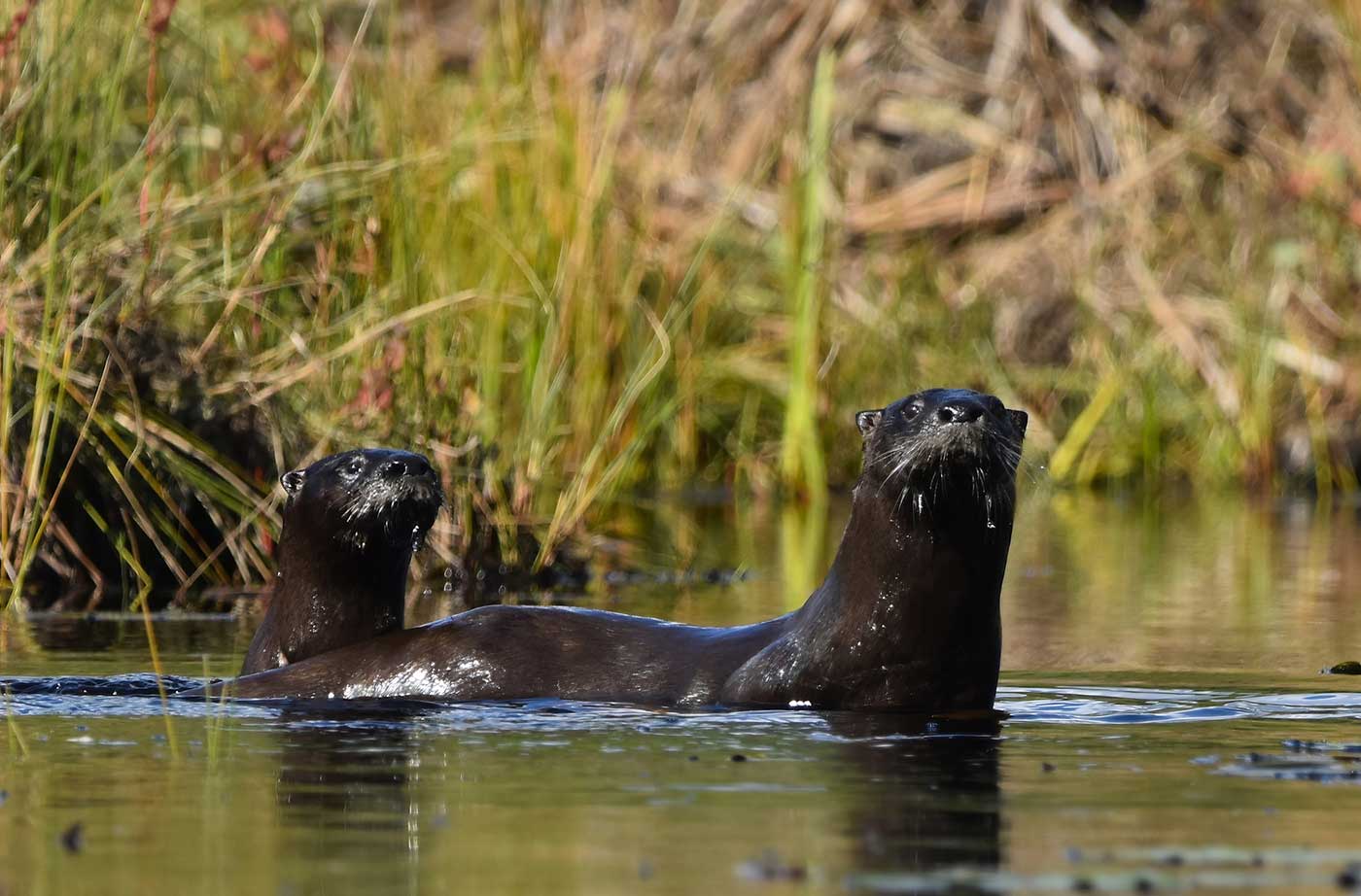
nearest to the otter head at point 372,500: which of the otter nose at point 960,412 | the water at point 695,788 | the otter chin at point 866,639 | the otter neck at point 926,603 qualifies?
the otter chin at point 866,639

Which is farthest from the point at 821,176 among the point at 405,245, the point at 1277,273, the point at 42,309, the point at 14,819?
the point at 14,819

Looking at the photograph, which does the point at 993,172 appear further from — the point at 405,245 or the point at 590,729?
the point at 590,729

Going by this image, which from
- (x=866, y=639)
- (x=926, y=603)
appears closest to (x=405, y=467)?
(x=866, y=639)

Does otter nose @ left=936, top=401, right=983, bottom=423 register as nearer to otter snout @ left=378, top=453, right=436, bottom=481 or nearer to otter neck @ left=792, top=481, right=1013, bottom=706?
otter neck @ left=792, top=481, right=1013, bottom=706

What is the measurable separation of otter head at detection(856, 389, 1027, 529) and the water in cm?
54

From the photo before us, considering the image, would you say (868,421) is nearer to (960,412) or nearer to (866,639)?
(960,412)

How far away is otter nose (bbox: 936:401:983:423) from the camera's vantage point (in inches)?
224

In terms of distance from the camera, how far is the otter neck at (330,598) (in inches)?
252

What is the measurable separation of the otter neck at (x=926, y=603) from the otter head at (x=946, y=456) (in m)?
0.01

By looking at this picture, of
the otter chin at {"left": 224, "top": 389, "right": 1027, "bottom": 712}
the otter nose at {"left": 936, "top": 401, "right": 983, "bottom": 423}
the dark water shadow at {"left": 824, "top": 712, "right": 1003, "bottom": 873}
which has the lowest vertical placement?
the dark water shadow at {"left": 824, "top": 712, "right": 1003, "bottom": 873}

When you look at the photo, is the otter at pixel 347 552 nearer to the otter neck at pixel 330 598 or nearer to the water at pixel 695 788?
the otter neck at pixel 330 598

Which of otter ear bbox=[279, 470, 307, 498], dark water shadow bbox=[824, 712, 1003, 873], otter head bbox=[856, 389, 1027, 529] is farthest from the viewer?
otter ear bbox=[279, 470, 307, 498]

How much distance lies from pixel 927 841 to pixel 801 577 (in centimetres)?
561

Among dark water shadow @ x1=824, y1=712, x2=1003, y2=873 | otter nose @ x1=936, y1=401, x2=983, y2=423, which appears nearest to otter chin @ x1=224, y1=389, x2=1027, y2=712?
otter nose @ x1=936, y1=401, x2=983, y2=423
